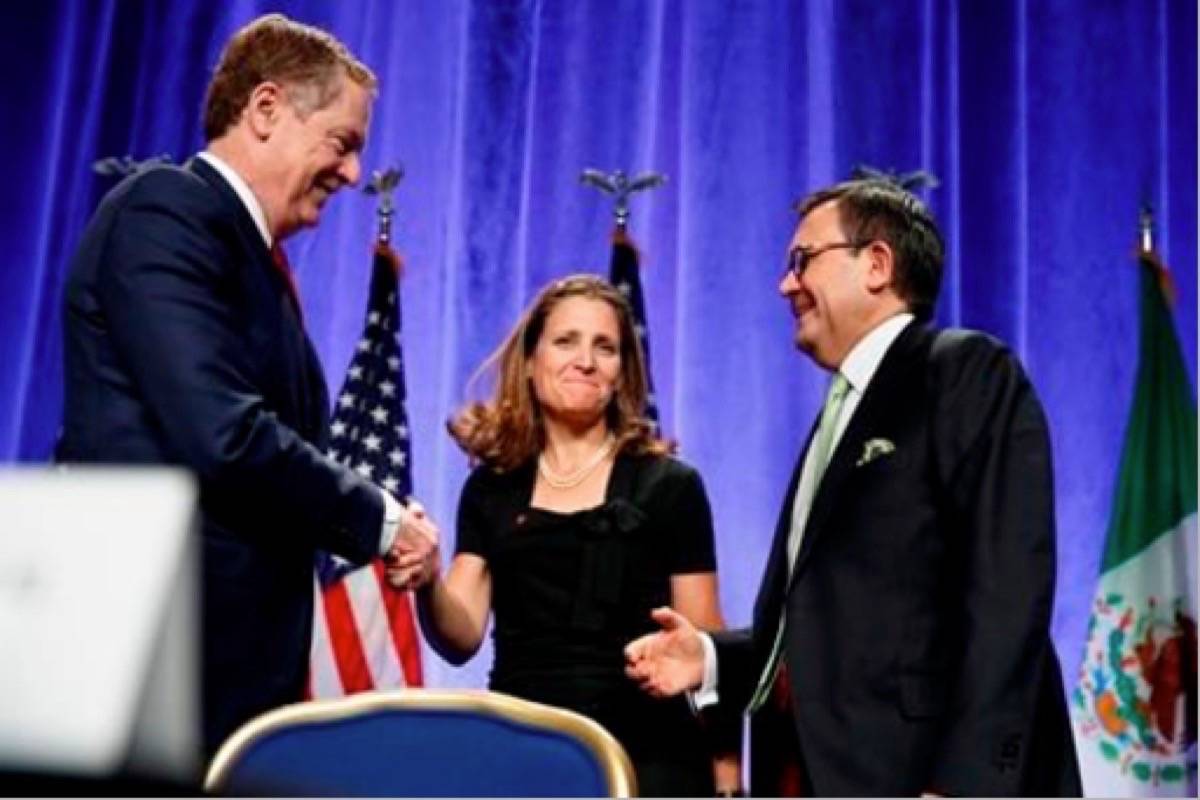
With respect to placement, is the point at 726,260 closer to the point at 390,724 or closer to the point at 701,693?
the point at 701,693

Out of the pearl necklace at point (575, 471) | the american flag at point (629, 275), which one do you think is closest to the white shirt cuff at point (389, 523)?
the pearl necklace at point (575, 471)

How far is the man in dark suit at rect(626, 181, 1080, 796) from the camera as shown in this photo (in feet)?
6.09

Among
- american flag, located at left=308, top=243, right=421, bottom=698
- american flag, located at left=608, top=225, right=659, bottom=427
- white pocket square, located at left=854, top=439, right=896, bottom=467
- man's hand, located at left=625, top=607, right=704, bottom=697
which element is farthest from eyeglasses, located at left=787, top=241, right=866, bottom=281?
american flag, located at left=308, top=243, right=421, bottom=698

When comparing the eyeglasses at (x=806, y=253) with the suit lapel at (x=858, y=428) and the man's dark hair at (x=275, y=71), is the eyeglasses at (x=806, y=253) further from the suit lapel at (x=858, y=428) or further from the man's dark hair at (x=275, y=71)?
the man's dark hair at (x=275, y=71)

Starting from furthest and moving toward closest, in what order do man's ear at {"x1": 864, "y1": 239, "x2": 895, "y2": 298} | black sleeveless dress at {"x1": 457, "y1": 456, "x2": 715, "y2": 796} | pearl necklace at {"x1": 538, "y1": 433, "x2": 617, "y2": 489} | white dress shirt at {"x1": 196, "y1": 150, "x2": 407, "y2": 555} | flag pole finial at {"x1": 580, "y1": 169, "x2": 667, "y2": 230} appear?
flag pole finial at {"x1": 580, "y1": 169, "x2": 667, "y2": 230} → pearl necklace at {"x1": 538, "y1": 433, "x2": 617, "y2": 489} → black sleeveless dress at {"x1": 457, "y1": 456, "x2": 715, "y2": 796} → man's ear at {"x1": 864, "y1": 239, "x2": 895, "y2": 298} → white dress shirt at {"x1": 196, "y1": 150, "x2": 407, "y2": 555}

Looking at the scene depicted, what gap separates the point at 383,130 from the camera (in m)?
4.04

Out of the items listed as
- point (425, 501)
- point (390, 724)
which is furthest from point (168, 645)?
point (425, 501)

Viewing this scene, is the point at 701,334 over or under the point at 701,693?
over

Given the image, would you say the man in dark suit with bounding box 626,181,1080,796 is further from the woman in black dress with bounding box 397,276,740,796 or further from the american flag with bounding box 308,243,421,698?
the american flag with bounding box 308,243,421,698

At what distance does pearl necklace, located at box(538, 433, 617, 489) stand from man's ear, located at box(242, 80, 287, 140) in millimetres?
765

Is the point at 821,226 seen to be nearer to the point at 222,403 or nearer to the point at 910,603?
the point at 910,603

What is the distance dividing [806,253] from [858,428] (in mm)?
383

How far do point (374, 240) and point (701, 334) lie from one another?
2.65ft

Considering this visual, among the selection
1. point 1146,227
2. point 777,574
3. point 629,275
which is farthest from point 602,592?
point 1146,227
